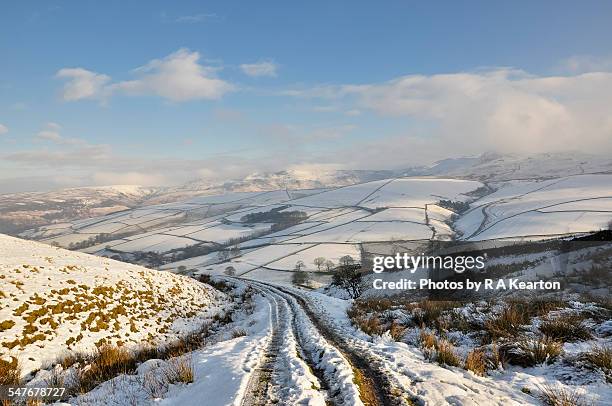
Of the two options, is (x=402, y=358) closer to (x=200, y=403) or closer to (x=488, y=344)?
(x=488, y=344)

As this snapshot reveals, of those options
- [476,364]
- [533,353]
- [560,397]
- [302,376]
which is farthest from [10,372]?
[533,353]

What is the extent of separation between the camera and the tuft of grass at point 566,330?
10.4 metres

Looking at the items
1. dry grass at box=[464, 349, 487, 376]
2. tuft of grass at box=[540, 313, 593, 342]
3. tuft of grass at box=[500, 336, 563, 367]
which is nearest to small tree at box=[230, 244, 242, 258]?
tuft of grass at box=[540, 313, 593, 342]

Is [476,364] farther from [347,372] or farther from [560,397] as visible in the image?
[347,372]

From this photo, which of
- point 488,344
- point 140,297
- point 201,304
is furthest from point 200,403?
point 201,304

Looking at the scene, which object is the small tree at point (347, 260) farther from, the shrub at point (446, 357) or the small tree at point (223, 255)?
the shrub at point (446, 357)

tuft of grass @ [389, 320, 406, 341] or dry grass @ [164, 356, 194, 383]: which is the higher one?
dry grass @ [164, 356, 194, 383]

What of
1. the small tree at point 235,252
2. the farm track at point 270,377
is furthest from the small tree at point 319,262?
the farm track at point 270,377

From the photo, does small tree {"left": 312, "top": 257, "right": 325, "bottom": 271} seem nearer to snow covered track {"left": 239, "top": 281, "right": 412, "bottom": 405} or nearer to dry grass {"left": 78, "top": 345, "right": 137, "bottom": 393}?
snow covered track {"left": 239, "top": 281, "right": 412, "bottom": 405}

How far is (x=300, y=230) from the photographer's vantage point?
7146 inches

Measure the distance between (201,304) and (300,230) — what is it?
151170 millimetres

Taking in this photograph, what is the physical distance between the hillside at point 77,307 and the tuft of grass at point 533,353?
1561 centimetres

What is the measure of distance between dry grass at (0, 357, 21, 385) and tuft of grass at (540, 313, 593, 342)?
643 inches

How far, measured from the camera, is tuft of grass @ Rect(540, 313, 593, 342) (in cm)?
1039
